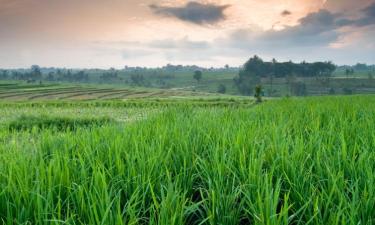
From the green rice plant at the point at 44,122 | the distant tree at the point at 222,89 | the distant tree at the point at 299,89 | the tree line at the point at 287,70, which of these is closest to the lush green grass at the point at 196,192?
the green rice plant at the point at 44,122

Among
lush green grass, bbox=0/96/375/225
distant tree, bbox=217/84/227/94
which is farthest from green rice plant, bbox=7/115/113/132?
distant tree, bbox=217/84/227/94

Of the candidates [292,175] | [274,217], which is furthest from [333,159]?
[274,217]

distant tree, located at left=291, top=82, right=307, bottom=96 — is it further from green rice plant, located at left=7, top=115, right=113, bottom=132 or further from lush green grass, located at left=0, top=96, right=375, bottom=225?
lush green grass, located at left=0, top=96, right=375, bottom=225

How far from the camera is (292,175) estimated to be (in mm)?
2637

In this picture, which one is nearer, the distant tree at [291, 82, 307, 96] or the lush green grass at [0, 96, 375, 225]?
the lush green grass at [0, 96, 375, 225]

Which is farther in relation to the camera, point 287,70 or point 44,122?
point 287,70

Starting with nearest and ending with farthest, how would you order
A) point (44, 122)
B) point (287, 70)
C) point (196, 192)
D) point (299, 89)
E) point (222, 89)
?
point (196, 192)
point (44, 122)
point (299, 89)
point (222, 89)
point (287, 70)

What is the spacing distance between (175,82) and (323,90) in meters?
63.5

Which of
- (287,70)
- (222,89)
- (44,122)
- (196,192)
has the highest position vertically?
(287,70)

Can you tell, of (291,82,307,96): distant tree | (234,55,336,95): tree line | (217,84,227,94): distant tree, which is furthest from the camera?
(234,55,336,95): tree line

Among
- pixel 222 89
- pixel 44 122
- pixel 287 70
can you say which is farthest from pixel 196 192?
pixel 287 70

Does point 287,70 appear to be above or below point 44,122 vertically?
above

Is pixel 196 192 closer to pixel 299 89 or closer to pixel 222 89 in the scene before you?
pixel 299 89

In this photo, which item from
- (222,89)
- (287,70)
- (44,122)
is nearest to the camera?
(44,122)
